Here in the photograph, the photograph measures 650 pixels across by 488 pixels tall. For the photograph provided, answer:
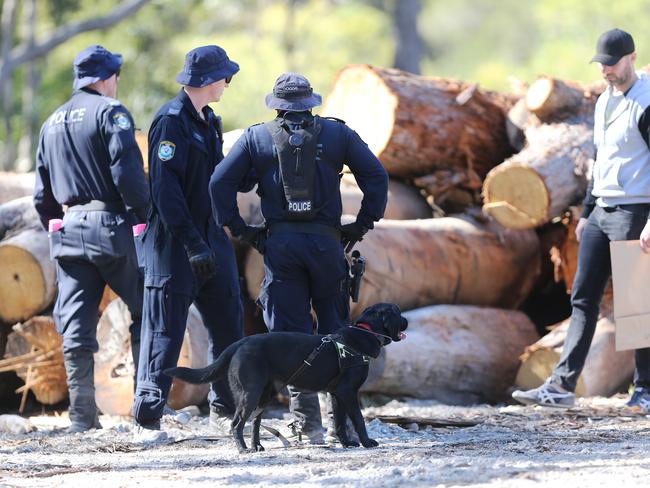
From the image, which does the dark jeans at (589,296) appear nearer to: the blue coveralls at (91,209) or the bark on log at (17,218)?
the blue coveralls at (91,209)

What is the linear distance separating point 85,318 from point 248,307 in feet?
5.45

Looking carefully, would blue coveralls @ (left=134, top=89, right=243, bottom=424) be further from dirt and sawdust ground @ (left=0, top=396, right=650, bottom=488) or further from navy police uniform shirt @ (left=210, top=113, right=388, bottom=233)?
dirt and sawdust ground @ (left=0, top=396, right=650, bottom=488)

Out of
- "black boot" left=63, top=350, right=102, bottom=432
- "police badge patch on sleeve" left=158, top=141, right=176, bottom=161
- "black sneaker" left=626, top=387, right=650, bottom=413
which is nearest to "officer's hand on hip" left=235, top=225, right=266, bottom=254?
"police badge patch on sleeve" left=158, top=141, right=176, bottom=161

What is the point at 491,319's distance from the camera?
32.2 ft

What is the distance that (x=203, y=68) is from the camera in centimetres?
704

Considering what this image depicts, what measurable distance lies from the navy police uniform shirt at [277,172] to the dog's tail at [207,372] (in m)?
0.75

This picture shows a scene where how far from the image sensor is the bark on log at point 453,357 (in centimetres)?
913

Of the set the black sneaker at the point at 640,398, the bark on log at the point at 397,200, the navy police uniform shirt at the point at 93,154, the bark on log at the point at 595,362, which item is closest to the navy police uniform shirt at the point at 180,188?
the navy police uniform shirt at the point at 93,154

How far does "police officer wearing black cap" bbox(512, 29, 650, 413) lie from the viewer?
765 cm

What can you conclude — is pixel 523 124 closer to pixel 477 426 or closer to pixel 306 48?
pixel 477 426

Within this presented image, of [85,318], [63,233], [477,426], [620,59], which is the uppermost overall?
[620,59]

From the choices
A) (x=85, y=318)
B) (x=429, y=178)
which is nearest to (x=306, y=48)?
(x=429, y=178)

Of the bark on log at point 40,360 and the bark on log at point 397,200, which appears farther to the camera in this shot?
the bark on log at point 397,200

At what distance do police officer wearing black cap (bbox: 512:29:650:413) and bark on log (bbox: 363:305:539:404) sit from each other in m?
1.37
